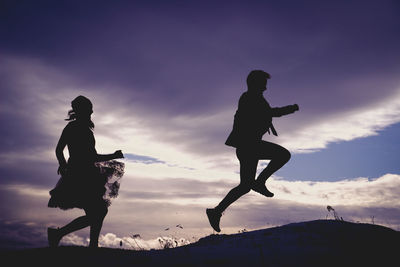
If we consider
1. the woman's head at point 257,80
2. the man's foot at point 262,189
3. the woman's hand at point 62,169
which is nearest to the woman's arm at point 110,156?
the woman's hand at point 62,169

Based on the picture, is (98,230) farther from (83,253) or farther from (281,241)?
(281,241)

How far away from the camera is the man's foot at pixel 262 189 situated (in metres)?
5.46

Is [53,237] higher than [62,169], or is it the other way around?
[62,169]

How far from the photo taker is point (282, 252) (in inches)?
148

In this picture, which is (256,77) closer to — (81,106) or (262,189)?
(262,189)

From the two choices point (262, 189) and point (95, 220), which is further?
point (262, 189)

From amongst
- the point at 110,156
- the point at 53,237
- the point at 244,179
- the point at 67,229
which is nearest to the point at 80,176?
the point at 110,156

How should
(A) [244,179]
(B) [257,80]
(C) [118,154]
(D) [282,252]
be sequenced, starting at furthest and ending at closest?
1. (B) [257,80]
2. (A) [244,179]
3. (C) [118,154]
4. (D) [282,252]

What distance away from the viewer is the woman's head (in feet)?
18.2

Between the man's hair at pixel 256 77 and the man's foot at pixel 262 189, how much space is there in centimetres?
164

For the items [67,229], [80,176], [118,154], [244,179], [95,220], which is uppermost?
[118,154]

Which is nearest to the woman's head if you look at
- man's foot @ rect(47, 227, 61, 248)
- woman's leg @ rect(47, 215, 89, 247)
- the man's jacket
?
the man's jacket

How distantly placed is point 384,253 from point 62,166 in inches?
185

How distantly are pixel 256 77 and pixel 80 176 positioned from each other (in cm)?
328
